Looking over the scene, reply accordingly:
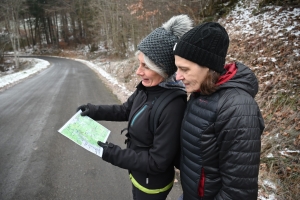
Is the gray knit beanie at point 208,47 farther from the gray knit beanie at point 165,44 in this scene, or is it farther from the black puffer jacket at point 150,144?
the black puffer jacket at point 150,144

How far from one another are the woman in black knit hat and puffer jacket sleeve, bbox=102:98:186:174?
9cm

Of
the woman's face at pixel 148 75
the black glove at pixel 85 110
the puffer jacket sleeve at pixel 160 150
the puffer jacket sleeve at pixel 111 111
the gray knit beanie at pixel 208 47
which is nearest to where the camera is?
the gray knit beanie at pixel 208 47

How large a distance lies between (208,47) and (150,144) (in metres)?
0.84

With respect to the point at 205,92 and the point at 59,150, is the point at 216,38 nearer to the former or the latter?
the point at 205,92

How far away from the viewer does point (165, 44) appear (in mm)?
1419

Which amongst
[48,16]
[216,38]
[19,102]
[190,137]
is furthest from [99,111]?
[48,16]

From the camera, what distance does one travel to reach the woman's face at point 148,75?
149 cm

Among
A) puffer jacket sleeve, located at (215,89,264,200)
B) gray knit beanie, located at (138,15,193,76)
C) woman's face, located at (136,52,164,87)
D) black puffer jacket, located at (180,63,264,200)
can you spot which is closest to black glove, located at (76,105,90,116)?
woman's face, located at (136,52,164,87)

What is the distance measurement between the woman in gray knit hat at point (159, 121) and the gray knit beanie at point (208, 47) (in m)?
0.29

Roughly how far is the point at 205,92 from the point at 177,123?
1.13ft

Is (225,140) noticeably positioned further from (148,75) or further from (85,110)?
(85,110)

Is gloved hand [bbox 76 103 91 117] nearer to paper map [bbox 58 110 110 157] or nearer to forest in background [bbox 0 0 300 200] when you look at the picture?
paper map [bbox 58 110 110 157]

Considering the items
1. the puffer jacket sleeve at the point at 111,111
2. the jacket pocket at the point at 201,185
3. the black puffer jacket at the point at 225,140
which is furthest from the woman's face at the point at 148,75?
the jacket pocket at the point at 201,185

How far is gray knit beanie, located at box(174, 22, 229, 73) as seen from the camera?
1136mm
